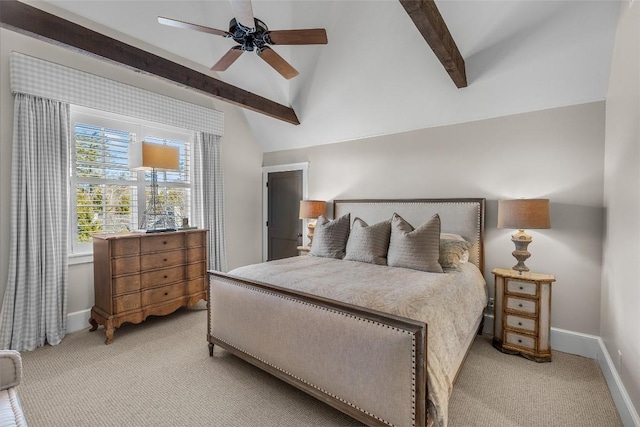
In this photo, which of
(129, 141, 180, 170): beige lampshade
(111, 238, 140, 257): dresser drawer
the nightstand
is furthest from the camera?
(129, 141, 180, 170): beige lampshade

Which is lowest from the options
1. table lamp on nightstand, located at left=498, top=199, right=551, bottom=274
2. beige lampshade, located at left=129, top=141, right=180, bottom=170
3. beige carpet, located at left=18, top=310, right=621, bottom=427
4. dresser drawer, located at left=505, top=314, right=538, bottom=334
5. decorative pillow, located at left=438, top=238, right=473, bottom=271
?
beige carpet, located at left=18, top=310, right=621, bottom=427

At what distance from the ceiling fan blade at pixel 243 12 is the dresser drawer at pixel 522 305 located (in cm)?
317

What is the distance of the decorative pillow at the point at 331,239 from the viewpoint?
343 cm

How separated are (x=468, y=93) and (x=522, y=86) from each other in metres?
0.48

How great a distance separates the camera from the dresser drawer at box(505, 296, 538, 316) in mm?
2658

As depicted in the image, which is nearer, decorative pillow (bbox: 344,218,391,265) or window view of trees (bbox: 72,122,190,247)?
decorative pillow (bbox: 344,218,391,265)

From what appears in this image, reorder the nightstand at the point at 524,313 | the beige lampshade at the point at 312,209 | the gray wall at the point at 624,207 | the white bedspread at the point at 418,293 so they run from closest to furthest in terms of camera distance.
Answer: the white bedspread at the point at 418,293 → the gray wall at the point at 624,207 → the nightstand at the point at 524,313 → the beige lampshade at the point at 312,209

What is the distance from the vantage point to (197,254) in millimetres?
3783

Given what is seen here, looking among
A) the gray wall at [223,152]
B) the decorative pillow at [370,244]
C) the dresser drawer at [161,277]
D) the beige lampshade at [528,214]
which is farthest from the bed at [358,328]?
the gray wall at [223,152]

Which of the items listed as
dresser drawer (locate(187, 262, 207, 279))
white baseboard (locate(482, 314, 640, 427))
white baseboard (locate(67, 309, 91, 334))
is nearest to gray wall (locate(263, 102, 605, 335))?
white baseboard (locate(482, 314, 640, 427))

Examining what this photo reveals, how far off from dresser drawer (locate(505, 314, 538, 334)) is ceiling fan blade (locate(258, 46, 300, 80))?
10.0 feet

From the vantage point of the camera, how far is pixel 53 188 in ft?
9.87

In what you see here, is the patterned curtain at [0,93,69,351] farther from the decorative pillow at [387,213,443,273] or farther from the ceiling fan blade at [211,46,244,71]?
the decorative pillow at [387,213,443,273]

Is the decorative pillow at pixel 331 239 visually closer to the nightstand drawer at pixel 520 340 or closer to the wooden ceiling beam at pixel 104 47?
the nightstand drawer at pixel 520 340
